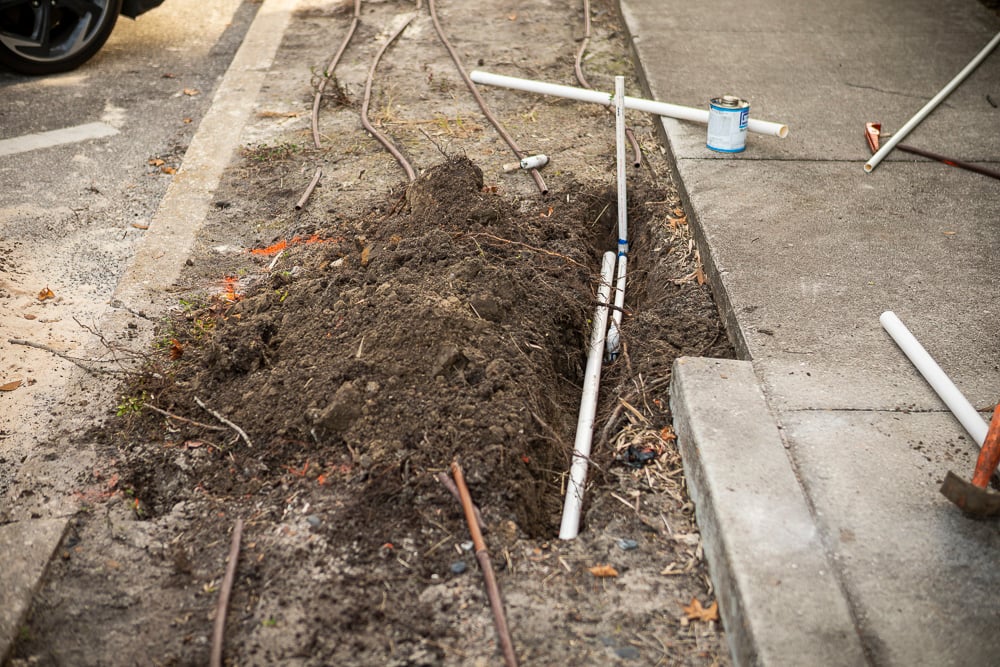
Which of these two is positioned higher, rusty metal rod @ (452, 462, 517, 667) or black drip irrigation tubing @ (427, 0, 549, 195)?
black drip irrigation tubing @ (427, 0, 549, 195)

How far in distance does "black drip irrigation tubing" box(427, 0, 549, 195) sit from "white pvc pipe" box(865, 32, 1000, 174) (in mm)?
1835

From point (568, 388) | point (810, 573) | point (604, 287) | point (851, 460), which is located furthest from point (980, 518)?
point (604, 287)

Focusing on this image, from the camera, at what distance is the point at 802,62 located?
634 centimetres

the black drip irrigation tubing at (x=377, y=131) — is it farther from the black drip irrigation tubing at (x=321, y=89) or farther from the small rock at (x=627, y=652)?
the small rock at (x=627, y=652)

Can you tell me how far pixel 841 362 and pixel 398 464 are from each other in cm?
175

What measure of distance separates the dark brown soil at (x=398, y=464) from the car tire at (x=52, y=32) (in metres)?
3.49

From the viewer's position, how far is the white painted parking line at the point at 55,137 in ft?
19.1

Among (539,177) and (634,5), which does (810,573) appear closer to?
(539,177)

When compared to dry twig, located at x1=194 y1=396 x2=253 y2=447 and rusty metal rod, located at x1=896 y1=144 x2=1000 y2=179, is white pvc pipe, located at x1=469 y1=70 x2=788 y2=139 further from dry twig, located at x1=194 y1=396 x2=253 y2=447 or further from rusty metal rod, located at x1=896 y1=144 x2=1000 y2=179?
dry twig, located at x1=194 y1=396 x2=253 y2=447

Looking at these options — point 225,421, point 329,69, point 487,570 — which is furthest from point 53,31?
point 487,570

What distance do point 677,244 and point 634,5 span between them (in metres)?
3.99

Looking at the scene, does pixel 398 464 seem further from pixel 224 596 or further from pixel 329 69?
pixel 329 69

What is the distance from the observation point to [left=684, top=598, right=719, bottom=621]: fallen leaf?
2635 mm

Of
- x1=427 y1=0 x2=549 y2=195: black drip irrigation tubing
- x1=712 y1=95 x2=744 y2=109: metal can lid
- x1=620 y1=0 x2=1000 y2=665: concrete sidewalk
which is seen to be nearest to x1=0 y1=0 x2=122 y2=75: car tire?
x1=427 y1=0 x2=549 y2=195: black drip irrigation tubing
